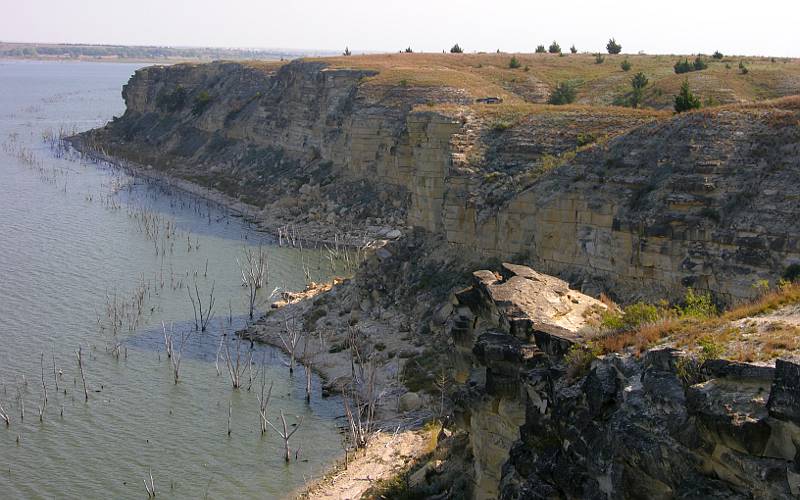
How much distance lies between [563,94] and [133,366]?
1515 inches

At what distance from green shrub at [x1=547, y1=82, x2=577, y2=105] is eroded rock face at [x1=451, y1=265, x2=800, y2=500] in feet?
142

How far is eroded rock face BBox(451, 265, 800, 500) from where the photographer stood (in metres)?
12.7

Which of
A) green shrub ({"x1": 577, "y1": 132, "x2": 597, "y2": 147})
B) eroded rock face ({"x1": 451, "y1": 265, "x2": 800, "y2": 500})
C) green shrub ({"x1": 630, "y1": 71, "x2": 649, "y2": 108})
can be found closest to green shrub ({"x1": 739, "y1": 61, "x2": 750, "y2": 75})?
green shrub ({"x1": 630, "y1": 71, "x2": 649, "y2": 108})

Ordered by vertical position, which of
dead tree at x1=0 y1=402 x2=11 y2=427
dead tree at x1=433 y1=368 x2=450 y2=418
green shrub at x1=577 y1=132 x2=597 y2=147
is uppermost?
green shrub at x1=577 y1=132 x2=597 y2=147

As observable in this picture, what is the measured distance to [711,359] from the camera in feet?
46.1

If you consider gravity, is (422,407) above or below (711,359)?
below

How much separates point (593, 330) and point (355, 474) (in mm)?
11318

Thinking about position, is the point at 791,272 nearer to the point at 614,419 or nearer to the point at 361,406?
the point at 361,406

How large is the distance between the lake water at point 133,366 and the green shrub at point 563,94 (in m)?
19.0

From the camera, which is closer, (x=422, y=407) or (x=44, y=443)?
(x=44, y=443)

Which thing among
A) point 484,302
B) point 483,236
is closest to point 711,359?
point 484,302

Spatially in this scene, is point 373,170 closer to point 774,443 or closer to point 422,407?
point 422,407

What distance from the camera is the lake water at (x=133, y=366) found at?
28.1 metres

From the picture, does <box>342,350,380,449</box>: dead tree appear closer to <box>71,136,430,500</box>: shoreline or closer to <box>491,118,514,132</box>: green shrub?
<box>71,136,430,500</box>: shoreline
